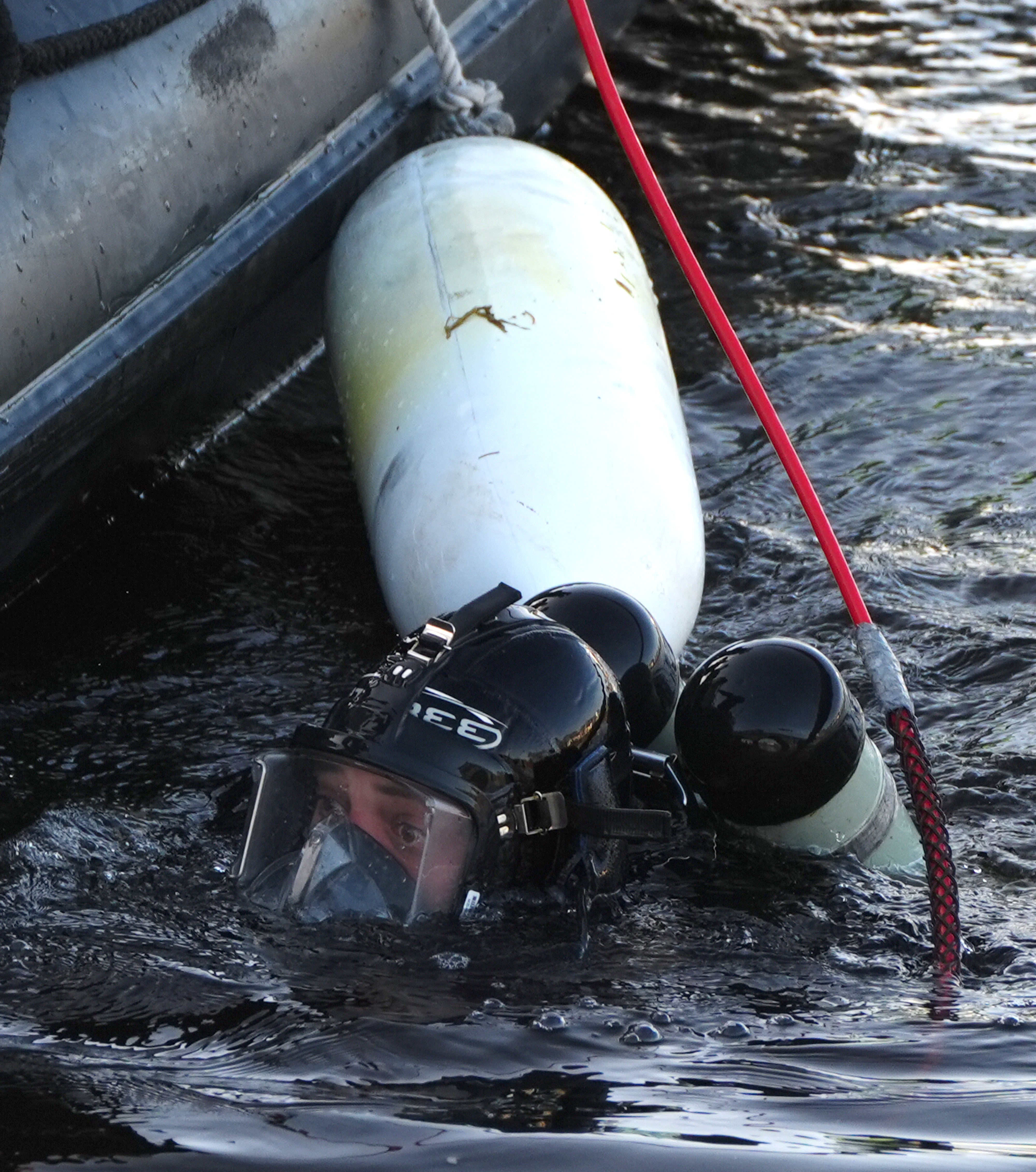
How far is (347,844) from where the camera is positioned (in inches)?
111

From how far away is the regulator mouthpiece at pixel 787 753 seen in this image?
3006 mm

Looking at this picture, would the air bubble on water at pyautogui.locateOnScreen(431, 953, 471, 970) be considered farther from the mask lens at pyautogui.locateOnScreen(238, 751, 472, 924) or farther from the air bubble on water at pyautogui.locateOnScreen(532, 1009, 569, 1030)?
the air bubble on water at pyautogui.locateOnScreen(532, 1009, 569, 1030)

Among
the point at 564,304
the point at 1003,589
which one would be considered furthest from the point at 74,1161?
the point at 1003,589

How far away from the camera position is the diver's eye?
2756 mm

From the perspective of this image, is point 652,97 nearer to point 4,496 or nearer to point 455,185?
point 455,185

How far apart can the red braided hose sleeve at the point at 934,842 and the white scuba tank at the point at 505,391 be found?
67 centimetres

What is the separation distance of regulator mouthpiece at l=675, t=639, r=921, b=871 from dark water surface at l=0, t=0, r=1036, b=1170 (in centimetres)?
10

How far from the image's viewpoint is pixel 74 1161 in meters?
1.97

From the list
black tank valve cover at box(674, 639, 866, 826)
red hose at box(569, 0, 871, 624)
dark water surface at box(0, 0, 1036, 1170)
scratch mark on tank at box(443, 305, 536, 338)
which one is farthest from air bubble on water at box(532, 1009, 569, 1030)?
scratch mark on tank at box(443, 305, 536, 338)

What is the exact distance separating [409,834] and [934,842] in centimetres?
95

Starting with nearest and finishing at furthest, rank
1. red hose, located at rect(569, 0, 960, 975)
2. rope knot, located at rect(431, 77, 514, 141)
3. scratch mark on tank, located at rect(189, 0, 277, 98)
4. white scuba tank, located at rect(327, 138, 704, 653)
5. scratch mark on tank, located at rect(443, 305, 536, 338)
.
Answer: red hose, located at rect(569, 0, 960, 975), white scuba tank, located at rect(327, 138, 704, 653), scratch mark on tank, located at rect(443, 305, 536, 338), scratch mark on tank, located at rect(189, 0, 277, 98), rope knot, located at rect(431, 77, 514, 141)

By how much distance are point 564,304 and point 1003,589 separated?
143cm

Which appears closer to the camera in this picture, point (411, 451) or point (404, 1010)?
point (404, 1010)

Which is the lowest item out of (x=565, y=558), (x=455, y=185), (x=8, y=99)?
(x=565, y=558)
